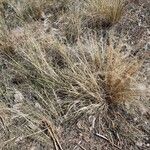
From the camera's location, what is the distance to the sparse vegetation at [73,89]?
2006 millimetres

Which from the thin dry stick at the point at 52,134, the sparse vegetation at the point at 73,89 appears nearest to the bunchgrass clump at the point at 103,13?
the sparse vegetation at the point at 73,89

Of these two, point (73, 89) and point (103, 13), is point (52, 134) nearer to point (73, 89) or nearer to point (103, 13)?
point (73, 89)

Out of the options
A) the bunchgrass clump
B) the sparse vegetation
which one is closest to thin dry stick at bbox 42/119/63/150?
the sparse vegetation

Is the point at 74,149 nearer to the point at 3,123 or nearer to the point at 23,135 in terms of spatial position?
the point at 23,135

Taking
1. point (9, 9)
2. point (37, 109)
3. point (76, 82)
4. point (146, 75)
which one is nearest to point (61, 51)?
point (76, 82)

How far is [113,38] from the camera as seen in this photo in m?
2.48

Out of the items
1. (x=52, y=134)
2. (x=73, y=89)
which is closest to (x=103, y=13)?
(x=73, y=89)

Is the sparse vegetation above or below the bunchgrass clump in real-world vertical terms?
below

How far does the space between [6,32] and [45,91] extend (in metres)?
0.79

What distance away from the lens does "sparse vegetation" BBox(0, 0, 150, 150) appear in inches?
79.0

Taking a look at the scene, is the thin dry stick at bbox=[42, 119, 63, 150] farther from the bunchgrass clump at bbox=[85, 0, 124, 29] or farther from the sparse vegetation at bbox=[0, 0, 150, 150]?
the bunchgrass clump at bbox=[85, 0, 124, 29]

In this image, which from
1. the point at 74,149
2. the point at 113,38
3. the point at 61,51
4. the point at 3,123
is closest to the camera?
the point at 74,149

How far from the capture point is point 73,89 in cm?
211

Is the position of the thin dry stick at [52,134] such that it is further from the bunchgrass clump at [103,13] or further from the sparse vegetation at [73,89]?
the bunchgrass clump at [103,13]
